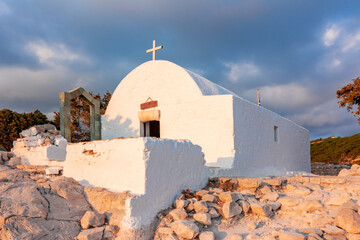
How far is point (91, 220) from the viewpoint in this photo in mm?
3488

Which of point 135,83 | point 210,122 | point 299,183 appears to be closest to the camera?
point 299,183

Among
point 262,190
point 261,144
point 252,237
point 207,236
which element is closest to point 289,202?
point 262,190

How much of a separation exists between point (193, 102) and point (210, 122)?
35.2 inches

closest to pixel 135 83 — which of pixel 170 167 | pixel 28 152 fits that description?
pixel 28 152

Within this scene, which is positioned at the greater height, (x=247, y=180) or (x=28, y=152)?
(x=28, y=152)

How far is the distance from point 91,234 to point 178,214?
120cm

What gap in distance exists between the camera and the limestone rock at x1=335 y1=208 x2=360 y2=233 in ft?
12.0

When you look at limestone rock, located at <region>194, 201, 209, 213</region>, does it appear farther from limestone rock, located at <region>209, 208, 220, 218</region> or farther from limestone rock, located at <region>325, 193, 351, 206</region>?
limestone rock, located at <region>325, 193, 351, 206</region>

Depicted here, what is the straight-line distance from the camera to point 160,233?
3.57 meters

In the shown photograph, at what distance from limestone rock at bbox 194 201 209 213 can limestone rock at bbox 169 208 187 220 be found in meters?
0.24

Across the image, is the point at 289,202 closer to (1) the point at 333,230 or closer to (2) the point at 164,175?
(1) the point at 333,230

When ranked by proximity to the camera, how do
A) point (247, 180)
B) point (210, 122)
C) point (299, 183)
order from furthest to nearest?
point (210, 122), point (299, 183), point (247, 180)

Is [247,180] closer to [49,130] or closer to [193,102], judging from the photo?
[193,102]

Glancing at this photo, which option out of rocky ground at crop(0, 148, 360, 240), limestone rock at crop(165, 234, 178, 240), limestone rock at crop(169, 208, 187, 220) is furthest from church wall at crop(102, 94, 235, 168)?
limestone rock at crop(165, 234, 178, 240)
